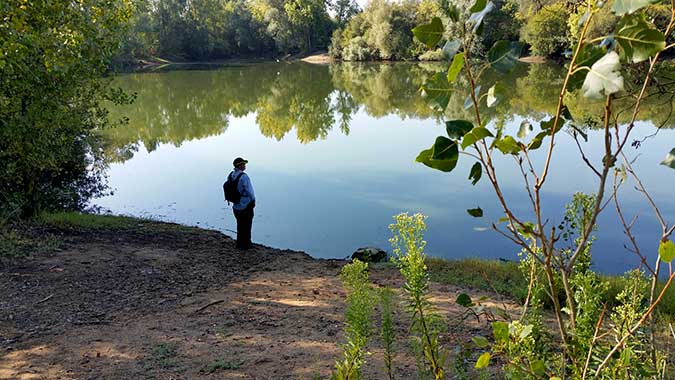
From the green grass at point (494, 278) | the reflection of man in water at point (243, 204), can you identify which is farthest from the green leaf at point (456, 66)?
the reflection of man in water at point (243, 204)

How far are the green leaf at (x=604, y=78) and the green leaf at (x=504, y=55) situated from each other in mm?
212

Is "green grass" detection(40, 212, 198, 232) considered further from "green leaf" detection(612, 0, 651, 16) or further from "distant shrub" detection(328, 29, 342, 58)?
"distant shrub" detection(328, 29, 342, 58)

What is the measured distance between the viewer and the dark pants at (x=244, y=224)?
8.80 metres

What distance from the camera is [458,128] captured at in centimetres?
100

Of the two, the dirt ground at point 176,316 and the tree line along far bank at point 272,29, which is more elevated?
the tree line along far bank at point 272,29

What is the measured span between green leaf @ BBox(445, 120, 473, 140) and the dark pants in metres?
7.96

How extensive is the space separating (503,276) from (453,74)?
6733mm

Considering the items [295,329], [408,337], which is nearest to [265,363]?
[295,329]

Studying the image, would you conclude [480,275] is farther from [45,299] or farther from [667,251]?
[667,251]

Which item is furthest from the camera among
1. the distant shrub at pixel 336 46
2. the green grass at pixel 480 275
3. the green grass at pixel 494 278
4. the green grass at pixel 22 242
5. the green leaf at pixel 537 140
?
the distant shrub at pixel 336 46

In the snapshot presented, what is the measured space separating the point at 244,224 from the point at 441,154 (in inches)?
323

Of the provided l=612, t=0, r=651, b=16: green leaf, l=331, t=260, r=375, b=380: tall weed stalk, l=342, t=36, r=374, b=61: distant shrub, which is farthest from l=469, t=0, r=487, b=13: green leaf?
l=342, t=36, r=374, b=61: distant shrub

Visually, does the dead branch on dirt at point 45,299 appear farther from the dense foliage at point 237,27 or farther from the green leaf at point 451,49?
the dense foliage at point 237,27

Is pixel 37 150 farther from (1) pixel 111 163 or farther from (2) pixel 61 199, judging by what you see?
(1) pixel 111 163
